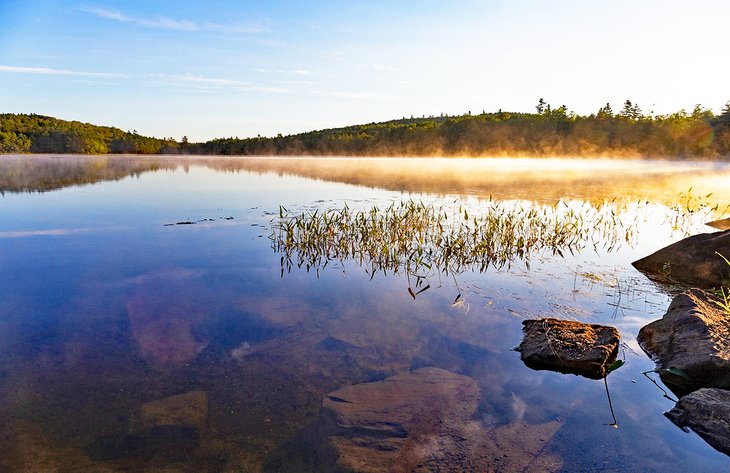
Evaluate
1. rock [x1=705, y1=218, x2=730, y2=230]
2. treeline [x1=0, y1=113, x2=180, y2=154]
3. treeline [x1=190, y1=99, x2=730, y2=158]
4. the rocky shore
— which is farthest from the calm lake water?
treeline [x1=0, y1=113, x2=180, y2=154]

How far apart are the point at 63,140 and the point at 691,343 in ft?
567

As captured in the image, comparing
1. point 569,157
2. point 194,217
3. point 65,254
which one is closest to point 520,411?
point 65,254

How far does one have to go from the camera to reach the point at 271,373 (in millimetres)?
4910

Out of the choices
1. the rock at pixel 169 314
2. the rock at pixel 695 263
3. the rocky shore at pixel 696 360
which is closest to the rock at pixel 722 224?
the rock at pixel 695 263

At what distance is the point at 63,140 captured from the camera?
458 feet

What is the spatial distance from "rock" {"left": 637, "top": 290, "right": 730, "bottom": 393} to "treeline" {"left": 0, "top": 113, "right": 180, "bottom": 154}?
6332 inches

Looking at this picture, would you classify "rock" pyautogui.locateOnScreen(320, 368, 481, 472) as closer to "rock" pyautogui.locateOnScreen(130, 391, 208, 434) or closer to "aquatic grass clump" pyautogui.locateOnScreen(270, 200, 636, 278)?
"rock" pyautogui.locateOnScreen(130, 391, 208, 434)

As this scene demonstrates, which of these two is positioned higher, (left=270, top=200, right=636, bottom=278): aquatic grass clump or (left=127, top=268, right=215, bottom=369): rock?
(left=270, top=200, right=636, bottom=278): aquatic grass clump

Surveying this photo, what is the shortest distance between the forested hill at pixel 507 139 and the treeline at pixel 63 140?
0.32 meters

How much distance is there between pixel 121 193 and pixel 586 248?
23.2m

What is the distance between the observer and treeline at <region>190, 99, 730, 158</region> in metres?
75.0

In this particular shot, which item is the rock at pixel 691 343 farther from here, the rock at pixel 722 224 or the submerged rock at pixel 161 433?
the rock at pixel 722 224

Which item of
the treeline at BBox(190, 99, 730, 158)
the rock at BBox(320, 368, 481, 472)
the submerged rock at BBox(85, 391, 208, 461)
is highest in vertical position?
the treeline at BBox(190, 99, 730, 158)

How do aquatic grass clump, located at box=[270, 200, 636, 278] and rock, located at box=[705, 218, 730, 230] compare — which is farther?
rock, located at box=[705, 218, 730, 230]
